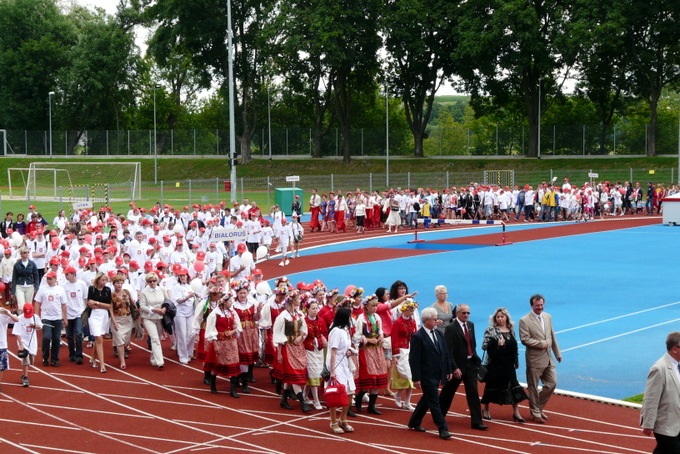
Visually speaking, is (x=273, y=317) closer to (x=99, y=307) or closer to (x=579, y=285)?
(x=99, y=307)

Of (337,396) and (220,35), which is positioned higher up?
(220,35)

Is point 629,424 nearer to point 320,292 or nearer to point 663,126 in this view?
point 320,292

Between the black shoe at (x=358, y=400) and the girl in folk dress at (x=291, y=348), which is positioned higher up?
the girl in folk dress at (x=291, y=348)

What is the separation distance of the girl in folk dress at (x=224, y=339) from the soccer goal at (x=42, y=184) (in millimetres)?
43264

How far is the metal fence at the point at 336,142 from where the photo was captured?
69.2 m

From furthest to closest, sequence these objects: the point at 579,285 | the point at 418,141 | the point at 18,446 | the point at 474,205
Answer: the point at 418,141 → the point at 474,205 → the point at 579,285 → the point at 18,446

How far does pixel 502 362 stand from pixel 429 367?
1.15 metres

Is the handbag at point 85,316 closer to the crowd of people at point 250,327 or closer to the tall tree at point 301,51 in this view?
the crowd of people at point 250,327

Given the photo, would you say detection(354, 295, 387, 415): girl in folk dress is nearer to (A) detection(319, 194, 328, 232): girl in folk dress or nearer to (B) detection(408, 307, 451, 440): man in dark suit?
(B) detection(408, 307, 451, 440): man in dark suit

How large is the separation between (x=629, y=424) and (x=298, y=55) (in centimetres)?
5703

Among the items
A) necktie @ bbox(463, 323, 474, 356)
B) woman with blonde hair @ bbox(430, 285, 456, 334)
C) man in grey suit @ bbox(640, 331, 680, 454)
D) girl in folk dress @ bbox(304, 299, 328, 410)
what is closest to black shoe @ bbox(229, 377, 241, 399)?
girl in folk dress @ bbox(304, 299, 328, 410)

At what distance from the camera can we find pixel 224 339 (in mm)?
13617

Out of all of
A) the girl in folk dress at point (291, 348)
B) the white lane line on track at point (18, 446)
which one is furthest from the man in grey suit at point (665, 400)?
A: the white lane line on track at point (18, 446)

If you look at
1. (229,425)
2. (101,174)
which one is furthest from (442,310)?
(101,174)
